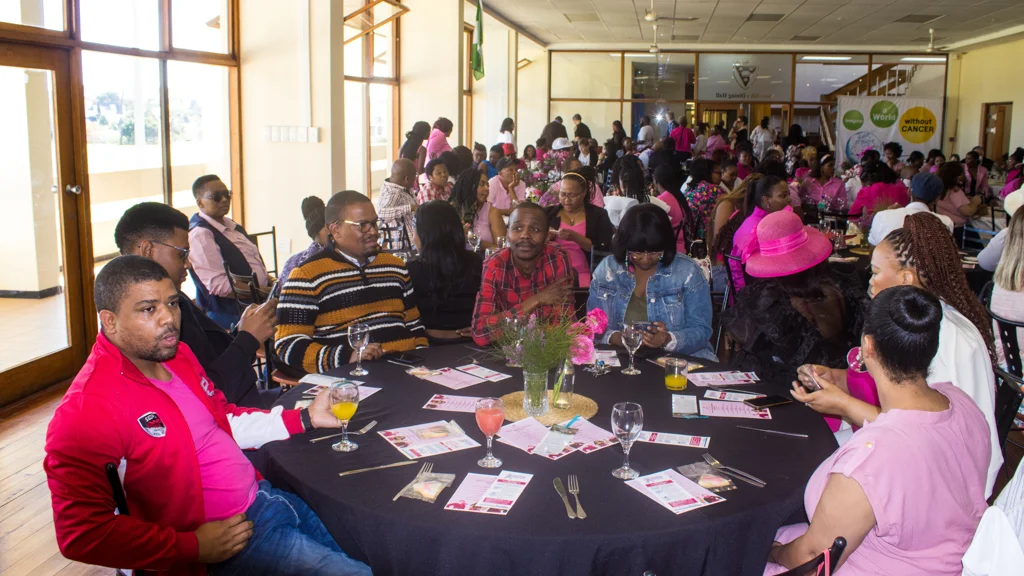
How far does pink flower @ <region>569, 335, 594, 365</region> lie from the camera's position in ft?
8.27

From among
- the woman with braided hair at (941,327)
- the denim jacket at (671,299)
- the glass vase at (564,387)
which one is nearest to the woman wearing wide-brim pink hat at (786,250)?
the denim jacket at (671,299)

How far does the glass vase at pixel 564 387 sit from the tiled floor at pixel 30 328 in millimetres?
3840

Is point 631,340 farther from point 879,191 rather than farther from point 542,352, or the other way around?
point 879,191

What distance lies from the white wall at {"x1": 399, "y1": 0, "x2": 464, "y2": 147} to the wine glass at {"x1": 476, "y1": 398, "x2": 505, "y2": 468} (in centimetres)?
970

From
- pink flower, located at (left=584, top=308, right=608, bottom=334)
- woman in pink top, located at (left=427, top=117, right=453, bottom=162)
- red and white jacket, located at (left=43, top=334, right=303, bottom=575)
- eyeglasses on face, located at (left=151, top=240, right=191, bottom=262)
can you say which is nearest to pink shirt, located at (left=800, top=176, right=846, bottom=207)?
woman in pink top, located at (left=427, top=117, right=453, bottom=162)

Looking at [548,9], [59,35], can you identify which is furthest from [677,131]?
[59,35]

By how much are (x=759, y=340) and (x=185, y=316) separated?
7.44 ft

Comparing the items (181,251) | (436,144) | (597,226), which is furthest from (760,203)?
(436,144)

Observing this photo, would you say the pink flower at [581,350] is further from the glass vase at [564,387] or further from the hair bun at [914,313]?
the hair bun at [914,313]

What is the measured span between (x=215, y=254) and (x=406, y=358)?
7.32ft

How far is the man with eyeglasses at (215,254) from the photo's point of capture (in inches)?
187

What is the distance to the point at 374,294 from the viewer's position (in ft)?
11.3

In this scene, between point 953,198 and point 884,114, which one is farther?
point 884,114

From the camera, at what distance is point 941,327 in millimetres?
2375
